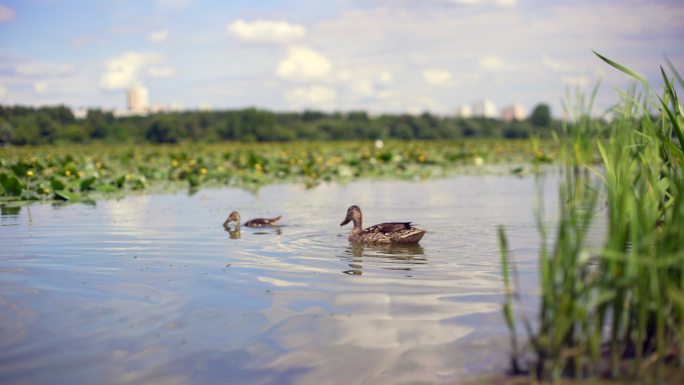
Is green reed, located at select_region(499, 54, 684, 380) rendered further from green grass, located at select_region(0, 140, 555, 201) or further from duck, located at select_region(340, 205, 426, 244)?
green grass, located at select_region(0, 140, 555, 201)

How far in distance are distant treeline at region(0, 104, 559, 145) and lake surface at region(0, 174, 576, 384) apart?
820 inches

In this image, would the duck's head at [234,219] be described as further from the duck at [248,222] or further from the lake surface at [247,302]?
the lake surface at [247,302]

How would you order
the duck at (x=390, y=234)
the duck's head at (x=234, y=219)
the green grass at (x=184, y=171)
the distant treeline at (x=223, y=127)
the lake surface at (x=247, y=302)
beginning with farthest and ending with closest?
the distant treeline at (x=223, y=127) → the green grass at (x=184, y=171) → the duck's head at (x=234, y=219) → the duck at (x=390, y=234) → the lake surface at (x=247, y=302)

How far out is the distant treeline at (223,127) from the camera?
37.7 metres

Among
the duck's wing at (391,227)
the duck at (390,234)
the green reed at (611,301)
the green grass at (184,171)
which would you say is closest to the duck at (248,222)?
the duck at (390,234)

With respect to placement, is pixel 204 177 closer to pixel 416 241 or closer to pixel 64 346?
pixel 416 241

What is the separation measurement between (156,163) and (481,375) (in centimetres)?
→ 2038

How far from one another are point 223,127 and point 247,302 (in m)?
44.1

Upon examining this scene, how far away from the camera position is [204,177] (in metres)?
18.5

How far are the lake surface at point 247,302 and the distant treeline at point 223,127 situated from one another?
2084 cm

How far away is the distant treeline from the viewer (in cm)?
3766

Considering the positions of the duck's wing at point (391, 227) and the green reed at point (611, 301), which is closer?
the green reed at point (611, 301)

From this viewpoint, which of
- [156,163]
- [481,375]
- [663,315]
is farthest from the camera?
[156,163]

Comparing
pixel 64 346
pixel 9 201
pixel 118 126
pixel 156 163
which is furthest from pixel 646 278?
pixel 118 126
